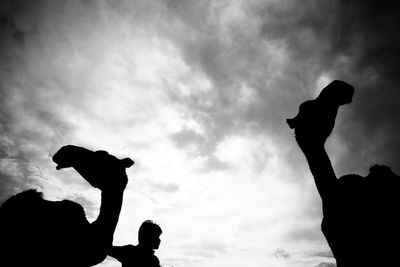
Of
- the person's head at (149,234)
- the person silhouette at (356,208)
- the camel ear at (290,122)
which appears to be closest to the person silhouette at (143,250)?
the person's head at (149,234)

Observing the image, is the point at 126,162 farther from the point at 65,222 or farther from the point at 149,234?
the point at 149,234

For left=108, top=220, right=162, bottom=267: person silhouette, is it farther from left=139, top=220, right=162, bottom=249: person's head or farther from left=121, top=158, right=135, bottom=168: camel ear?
left=121, top=158, right=135, bottom=168: camel ear

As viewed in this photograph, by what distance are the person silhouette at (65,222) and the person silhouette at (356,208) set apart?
4571 millimetres

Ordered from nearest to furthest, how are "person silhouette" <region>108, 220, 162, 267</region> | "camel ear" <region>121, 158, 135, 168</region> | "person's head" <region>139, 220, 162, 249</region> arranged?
1. "camel ear" <region>121, 158, 135, 168</region>
2. "person silhouette" <region>108, 220, 162, 267</region>
3. "person's head" <region>139, 220, 162, 249</region>

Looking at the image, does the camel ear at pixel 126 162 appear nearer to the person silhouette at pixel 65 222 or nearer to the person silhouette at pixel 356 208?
the person silhouette at pixel 65 222

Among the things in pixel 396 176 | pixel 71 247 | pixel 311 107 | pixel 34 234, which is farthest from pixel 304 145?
pixel 34 234

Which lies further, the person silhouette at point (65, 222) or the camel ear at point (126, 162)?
the camel ear at point (126, 162)

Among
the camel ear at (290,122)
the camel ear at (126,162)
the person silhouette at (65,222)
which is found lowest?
the person silhouette at (65,222)

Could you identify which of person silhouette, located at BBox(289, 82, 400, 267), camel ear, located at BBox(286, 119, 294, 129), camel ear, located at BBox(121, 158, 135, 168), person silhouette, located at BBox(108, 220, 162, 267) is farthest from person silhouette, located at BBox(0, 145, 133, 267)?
person silhouette, located at BBox(289, 82, 400, 267)

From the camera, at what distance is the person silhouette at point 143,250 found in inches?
222

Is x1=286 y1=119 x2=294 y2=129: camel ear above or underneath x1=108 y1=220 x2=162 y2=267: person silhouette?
above

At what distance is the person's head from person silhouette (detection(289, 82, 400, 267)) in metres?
A: 4.49

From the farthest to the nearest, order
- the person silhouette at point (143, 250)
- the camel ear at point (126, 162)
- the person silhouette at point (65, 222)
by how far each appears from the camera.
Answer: the person silhouette at point (143, 250) < the camel ear at point (126, 162) < the person silhouette at point (65, 222)

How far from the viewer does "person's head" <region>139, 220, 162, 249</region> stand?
6.44 metres
